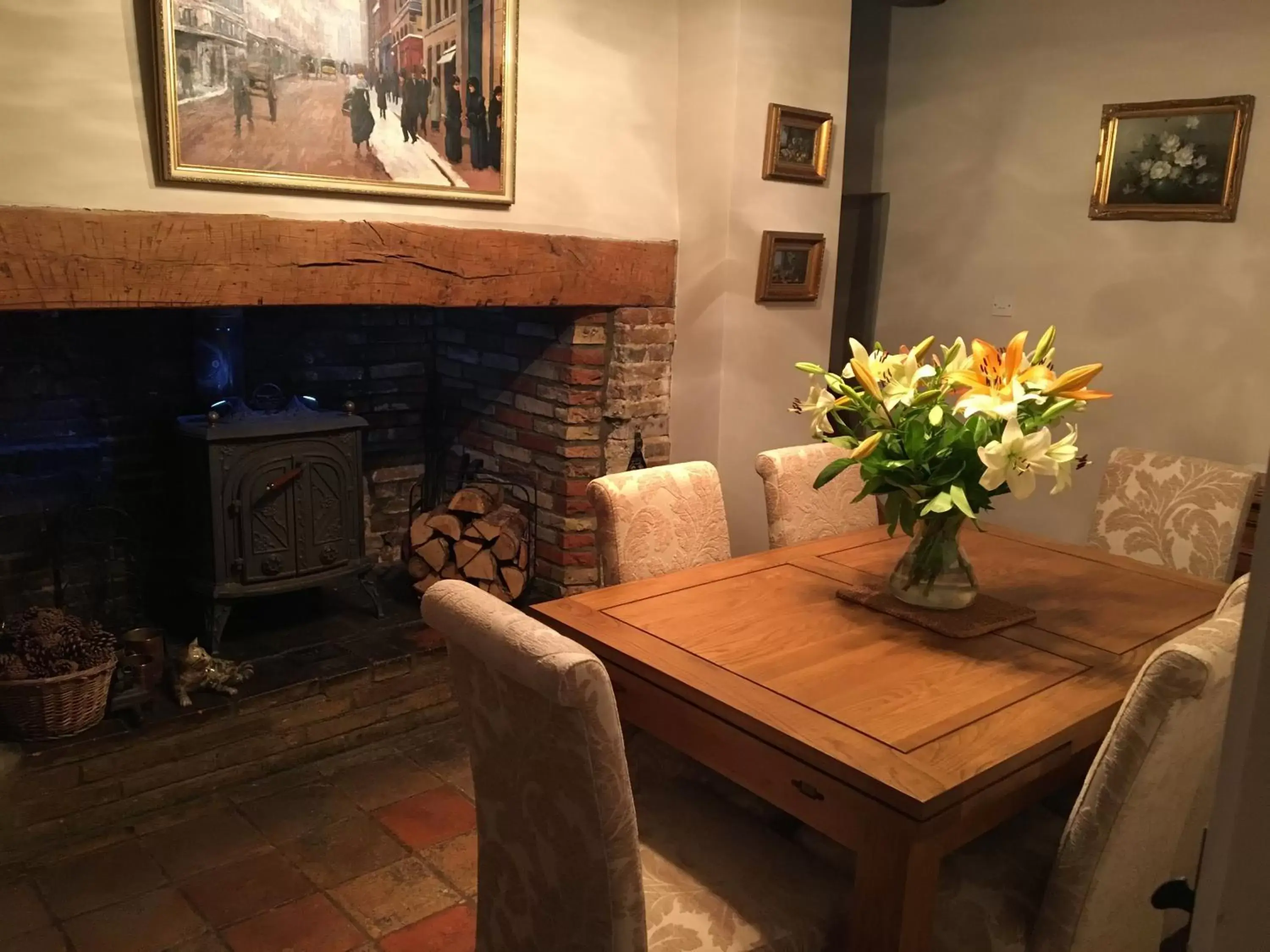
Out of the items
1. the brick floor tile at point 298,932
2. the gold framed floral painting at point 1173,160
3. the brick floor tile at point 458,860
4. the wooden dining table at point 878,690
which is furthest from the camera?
the gold framed floral painting at point 1173,160

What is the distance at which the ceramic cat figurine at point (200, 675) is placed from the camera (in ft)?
8.57

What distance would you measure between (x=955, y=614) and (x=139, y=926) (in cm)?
180

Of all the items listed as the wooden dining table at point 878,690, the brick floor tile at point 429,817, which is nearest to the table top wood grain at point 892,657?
the wooden dining table at point 878,690

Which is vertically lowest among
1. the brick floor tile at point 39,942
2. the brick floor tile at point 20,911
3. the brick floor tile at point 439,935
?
the brick floor tile at point 39,942

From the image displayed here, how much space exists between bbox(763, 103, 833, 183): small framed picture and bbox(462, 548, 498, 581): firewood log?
1.59 meters

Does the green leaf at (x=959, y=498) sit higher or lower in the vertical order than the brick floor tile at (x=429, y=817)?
higher

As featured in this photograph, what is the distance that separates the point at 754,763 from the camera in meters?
1.51

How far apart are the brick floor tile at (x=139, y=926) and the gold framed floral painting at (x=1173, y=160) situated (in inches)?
138

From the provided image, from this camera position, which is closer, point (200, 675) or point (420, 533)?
point (200, 675)

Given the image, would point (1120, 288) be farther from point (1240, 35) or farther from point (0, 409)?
point (0, 409)

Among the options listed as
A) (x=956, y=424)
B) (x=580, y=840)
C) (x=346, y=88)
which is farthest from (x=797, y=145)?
(x=580, y=840)

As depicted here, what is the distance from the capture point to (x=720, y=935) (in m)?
1.43

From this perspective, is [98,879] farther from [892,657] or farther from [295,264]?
[892,657]

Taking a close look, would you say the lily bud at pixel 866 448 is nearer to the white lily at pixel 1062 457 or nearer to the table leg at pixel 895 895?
the white lily at pixel 1062 457
